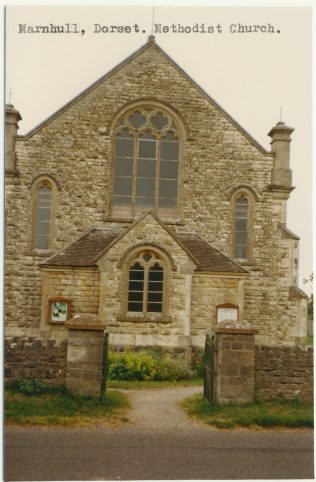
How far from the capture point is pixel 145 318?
13516mm

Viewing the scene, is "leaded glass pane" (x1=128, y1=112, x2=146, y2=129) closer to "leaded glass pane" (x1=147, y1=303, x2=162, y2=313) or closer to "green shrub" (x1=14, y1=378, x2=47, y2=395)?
"leaded glass pane" (x1=147, y1=303, x2=162, y2=313)

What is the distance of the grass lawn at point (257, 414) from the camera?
29.0ft

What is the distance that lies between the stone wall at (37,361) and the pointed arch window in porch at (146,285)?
4.60m

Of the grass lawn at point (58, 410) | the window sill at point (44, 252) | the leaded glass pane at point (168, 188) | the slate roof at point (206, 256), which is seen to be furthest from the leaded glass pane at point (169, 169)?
the grass lawn at point (58, 410)

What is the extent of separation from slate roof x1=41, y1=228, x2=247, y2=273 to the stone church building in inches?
1.3

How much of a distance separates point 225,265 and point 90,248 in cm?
376

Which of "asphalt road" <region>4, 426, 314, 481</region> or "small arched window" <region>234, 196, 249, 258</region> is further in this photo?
"small arched window" <region>234, 196, 249, 258</region>

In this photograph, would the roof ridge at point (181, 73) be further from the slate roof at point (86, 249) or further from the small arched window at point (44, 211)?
the slate roof at point (86, 249)

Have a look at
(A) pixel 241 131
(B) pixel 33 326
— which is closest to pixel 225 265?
(A) pixel 241 131

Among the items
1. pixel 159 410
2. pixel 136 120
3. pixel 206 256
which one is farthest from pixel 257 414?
pixel 136 120

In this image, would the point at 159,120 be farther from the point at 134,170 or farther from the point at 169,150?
the point at 134,170

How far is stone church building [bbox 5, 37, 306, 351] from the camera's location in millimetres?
13672

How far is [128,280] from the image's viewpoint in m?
13.7

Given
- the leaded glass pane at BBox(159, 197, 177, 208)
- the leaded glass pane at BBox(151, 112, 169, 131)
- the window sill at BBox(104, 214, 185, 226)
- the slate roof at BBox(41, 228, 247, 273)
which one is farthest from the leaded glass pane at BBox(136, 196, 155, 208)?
the leaded glass pane at BBox(151, 112, 169, 131)
